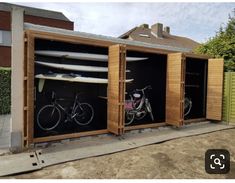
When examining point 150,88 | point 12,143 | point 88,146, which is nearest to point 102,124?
point 88,146

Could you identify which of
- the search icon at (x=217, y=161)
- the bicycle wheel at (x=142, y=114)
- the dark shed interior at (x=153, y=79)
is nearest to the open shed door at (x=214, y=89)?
the dark shed interior at (x=153, y=79)

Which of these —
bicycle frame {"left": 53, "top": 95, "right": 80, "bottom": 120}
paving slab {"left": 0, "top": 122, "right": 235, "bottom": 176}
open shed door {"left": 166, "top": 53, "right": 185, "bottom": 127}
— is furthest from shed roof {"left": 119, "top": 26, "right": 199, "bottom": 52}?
paving slab {"left": 0, "top": 122, "right": 235, "bottom": 176}

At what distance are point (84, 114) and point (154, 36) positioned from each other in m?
17.1

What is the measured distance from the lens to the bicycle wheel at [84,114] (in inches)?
225

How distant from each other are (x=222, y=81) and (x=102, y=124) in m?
4.01

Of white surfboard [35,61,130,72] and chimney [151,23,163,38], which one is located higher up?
chimney [151,23,163,38]

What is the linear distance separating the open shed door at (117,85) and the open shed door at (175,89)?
1.72m

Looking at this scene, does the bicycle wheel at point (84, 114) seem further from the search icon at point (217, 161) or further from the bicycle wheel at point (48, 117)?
the search icon at point (217, 161)

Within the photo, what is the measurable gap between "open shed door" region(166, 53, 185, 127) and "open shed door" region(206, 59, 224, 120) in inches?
64.4

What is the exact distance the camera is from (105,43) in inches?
192

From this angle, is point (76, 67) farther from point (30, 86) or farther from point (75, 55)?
point (30, 86)

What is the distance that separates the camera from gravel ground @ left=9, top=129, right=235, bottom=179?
3.12 m

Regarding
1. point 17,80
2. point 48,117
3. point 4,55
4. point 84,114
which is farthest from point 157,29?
point 17,80

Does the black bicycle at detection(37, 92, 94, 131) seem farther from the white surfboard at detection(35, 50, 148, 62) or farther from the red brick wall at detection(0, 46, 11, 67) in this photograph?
the red brick wall at detection(0, 46, 11, 67)
